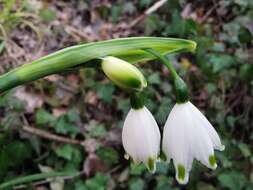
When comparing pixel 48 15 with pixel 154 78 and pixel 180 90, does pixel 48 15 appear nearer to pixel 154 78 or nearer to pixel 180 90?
pixel 154 78

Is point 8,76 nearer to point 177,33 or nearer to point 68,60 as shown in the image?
point 68,60

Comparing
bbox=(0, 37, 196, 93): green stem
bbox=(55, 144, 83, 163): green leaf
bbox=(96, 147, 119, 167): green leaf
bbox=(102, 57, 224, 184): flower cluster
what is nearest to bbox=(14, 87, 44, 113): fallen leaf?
bbox=(55, 144, 83, 163): green leaf

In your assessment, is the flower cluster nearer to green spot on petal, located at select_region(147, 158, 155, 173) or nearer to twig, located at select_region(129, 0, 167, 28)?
green spot on petal, located at select_region(147, 158, 155, 173)

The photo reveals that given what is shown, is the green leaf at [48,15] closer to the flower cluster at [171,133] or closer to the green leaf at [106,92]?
the green leaf at [106,92]

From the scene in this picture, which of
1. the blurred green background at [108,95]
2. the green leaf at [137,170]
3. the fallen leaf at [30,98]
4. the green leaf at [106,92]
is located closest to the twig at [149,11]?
the blurred green background at [108,95]

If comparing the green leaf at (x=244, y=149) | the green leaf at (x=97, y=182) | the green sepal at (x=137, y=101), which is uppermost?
the green sepal at (x=137, y=101)

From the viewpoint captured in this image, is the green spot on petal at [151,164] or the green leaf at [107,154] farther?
the green leaf at [107,154]

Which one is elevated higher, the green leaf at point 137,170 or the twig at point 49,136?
the twig at point 49,136
